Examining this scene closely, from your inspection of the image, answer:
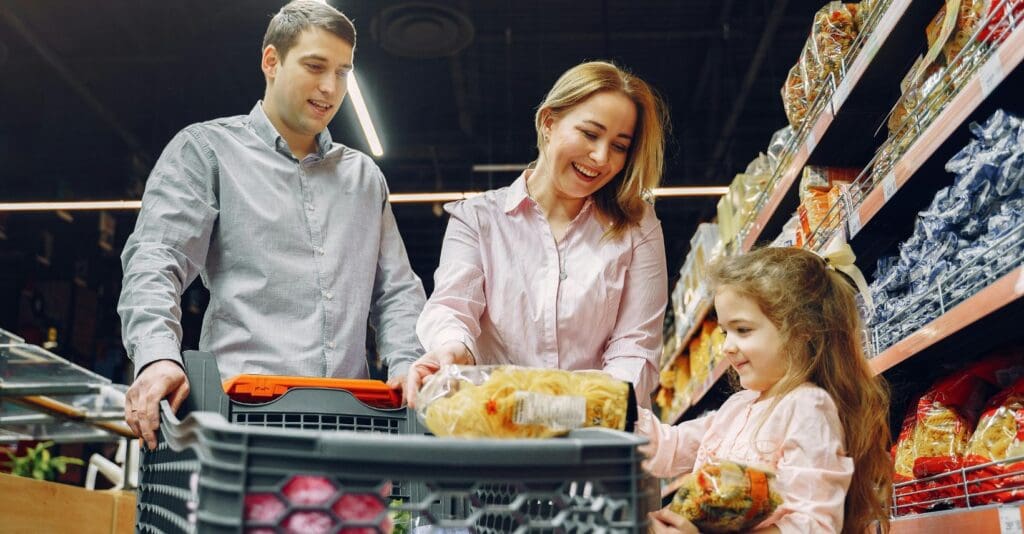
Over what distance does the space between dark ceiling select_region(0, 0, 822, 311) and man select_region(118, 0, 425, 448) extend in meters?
4.44

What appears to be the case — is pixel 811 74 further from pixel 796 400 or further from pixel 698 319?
pixel 796 400

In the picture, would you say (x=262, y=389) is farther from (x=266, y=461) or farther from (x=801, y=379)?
(x=801, y=379)

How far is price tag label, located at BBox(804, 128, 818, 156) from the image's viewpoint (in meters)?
2.72

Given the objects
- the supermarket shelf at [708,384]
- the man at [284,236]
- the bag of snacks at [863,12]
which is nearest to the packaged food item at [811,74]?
the bag of snacks at [863,12]

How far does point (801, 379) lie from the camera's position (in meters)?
1.69

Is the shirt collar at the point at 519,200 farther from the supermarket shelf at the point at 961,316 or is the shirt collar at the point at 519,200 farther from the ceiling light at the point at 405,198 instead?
the ceiling light at the point at 405,198

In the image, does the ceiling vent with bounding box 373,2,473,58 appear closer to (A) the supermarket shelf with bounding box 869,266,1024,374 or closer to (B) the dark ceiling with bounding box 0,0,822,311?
(B) the dark ceiling with bounding box 0,0,822,311

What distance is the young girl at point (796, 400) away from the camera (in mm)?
1524

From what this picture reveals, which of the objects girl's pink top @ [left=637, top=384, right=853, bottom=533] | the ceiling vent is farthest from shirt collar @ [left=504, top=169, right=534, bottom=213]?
the ceiling vent

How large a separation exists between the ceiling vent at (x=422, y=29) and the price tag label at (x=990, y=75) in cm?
492

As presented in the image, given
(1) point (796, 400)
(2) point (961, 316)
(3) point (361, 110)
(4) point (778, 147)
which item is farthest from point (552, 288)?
(3) point (361, 110)

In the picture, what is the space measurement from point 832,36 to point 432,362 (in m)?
2.06

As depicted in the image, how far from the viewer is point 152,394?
127cm

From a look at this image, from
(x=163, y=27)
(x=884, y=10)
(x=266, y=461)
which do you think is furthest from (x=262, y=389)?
(x=163, y=27)
